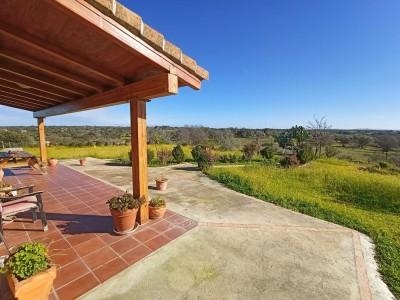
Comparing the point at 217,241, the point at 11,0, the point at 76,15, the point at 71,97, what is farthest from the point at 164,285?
the point at 71,97

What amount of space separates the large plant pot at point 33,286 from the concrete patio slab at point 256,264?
0.46 m

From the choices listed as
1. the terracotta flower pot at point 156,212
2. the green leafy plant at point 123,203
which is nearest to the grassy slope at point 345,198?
the terracotta flower pot at point 156,212

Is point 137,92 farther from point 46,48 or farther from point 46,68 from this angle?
point 46,68

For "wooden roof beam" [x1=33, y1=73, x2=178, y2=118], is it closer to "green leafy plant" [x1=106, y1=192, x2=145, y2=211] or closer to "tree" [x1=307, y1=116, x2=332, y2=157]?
"green leafy plant" [x1=106, y1=192, x2=145, y2=211]

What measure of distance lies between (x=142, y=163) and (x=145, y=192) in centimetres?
59

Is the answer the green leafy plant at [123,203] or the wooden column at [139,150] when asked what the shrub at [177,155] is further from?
the green leafy plant at [123,203]

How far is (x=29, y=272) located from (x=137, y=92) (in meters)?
2.81

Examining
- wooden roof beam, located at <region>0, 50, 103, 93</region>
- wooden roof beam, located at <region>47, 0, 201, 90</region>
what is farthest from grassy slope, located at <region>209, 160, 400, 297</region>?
wooden roof beam, located at <region>0, 50, 103, 93</region>

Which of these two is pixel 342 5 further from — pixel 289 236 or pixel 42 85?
pixel 42 85

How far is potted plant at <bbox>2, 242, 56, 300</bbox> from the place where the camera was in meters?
2.07

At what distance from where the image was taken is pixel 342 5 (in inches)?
236

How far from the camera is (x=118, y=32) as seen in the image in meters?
2.39

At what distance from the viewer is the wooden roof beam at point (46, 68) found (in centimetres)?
335

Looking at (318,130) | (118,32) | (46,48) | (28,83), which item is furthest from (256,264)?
(318,130)
